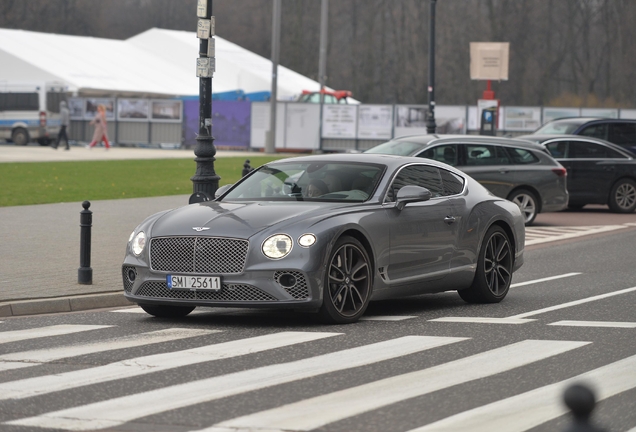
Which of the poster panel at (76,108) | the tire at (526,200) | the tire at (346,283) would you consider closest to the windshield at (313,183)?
the tire at (346,283)

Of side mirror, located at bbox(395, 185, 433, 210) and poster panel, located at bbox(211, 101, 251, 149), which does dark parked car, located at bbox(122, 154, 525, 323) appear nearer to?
side mirror, located at bbox(395, 185, 433, 210)

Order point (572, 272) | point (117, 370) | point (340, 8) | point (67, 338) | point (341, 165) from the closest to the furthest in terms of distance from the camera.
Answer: point (117, 370) → point (67, 338) → point (341, 165) → point (572, 272) → point (340, 8)

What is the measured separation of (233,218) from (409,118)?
133 ft

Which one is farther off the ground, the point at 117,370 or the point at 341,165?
the point at 341,165

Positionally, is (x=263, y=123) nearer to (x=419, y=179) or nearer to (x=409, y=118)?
(x=409, y=118)

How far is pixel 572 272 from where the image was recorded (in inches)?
583

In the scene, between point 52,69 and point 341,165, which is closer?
point 341,165

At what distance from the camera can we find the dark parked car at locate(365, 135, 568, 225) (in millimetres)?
21562

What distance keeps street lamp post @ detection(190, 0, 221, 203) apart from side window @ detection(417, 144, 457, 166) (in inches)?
231

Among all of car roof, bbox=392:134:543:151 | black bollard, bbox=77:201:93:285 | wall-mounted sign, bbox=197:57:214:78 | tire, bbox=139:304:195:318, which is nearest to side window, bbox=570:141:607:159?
car roof, bbox=392:134:543:151

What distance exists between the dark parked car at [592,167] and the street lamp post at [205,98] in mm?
10657

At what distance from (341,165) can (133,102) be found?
4602cm

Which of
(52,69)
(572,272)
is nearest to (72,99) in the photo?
(52,69)

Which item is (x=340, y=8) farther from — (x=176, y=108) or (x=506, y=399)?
(x=506, y=399)
